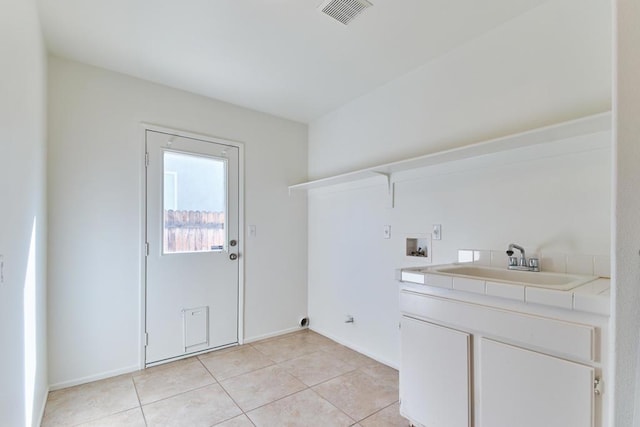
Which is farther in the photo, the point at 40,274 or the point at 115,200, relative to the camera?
the point at 115,200

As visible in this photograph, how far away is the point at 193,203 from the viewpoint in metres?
2.91

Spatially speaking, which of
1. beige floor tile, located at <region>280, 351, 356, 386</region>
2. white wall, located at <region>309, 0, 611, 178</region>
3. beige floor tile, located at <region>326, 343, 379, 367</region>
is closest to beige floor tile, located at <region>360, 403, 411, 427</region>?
beige floor tile, located at <region>280, 351, 356, 386</region>

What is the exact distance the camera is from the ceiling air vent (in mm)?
1778

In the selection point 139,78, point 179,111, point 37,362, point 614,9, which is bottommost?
point 37,362

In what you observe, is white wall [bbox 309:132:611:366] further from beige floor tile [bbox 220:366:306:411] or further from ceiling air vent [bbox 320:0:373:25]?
ceiling air vent [bbox 320:0:373:25]

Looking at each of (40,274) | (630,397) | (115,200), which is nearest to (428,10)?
(630,397)

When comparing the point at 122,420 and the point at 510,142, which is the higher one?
the point at 510,142

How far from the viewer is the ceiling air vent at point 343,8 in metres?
1.78

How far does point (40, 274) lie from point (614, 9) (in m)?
3.13

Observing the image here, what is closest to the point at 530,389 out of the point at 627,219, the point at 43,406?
the point at 627,219

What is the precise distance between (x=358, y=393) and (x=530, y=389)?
4.03 ft

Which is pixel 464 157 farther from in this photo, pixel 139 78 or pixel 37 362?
pixel 37 362

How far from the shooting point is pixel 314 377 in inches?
96.7

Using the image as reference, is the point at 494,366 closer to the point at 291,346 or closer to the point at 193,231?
the point at 291,346
